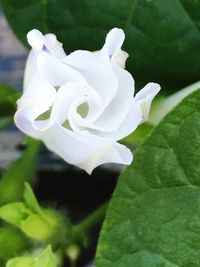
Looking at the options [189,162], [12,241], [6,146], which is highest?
[189,162]

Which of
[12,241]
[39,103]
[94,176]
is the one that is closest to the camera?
[39,103]

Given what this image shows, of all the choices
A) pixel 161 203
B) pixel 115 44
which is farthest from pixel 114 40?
pixel 161 203

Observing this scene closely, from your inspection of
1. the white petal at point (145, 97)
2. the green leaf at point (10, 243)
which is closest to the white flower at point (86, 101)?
the white petal at point (145, 97)

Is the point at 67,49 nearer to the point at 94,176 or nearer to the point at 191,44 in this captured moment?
the point at 191,44

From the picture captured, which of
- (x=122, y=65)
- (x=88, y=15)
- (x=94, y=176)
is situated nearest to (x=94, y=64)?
(x=122, y=65)

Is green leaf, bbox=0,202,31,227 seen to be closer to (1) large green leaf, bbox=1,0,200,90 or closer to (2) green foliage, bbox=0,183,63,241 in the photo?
(2) green foliage, bbox=0,183,63,241

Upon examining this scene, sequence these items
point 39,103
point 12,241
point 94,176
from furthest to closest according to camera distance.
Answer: point 94,176 < point 12,241 < point 39,103

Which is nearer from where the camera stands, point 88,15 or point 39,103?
point 39,103
